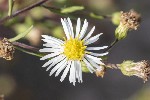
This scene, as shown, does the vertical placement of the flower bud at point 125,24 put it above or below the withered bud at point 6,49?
above

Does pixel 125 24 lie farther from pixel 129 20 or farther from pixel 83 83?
pixel 83 83

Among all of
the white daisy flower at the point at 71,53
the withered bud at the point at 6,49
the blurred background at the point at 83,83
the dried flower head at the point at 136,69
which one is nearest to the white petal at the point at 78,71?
the white daisy flower at the point at 71,53

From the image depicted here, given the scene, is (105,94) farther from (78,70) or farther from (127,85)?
(78,70)

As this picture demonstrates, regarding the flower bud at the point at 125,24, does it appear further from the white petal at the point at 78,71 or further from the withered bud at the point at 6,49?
the withered bud at the point at 6,49

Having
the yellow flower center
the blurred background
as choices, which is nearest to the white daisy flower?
the yellow flower center

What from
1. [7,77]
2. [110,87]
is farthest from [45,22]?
[110,87]

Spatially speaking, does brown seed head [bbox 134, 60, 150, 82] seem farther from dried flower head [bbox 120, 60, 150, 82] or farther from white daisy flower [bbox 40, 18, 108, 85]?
white daisy flower [bbox 40, 18, 108, 85]
